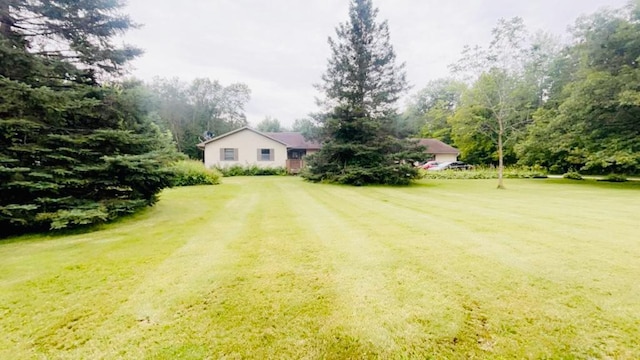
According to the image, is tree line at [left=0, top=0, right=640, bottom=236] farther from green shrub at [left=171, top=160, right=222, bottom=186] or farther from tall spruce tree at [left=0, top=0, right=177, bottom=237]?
green shrub at [left=171, top=160, right=222, bottom=186]

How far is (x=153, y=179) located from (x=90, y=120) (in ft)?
6.08

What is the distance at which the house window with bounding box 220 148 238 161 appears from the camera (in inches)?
997

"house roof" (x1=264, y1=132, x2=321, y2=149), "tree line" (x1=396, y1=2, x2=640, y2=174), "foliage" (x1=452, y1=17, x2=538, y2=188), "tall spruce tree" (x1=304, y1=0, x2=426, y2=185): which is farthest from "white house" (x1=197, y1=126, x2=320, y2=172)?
"foliage" (x1=452, y1=17, x2=538, y2=188)

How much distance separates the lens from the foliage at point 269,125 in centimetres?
5312

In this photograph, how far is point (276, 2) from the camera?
13312 mm

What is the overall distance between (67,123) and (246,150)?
1953cm

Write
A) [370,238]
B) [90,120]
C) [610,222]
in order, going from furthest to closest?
[90,120]
[610,222]
[370,238]

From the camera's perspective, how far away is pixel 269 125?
54281 millimetres

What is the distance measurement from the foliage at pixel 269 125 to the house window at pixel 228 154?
27900 mm

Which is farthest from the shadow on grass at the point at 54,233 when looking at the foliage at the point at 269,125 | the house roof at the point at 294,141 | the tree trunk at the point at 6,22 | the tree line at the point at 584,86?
the foliage at the point at 269,125

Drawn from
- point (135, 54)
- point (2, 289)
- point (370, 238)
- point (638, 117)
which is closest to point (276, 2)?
point (135, 54)

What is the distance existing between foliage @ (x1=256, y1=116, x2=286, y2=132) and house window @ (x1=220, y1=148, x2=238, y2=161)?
27900 mm

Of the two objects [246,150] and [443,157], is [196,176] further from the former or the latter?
[443,157]

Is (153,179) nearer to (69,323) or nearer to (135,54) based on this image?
(135,54)
